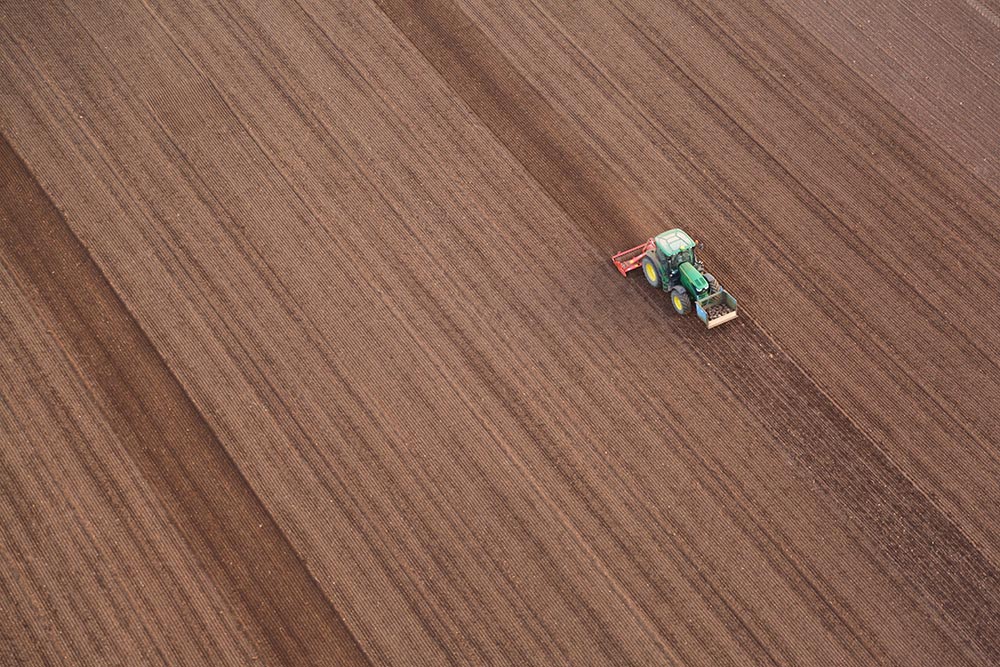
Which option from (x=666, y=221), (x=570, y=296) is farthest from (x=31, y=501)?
(x=666, y=221)

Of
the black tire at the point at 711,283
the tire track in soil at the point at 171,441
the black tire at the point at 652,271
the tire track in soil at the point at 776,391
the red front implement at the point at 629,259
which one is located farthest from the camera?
the red front implement at the point at 629,259

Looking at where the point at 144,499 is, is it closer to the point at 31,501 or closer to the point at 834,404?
the point at 31,501

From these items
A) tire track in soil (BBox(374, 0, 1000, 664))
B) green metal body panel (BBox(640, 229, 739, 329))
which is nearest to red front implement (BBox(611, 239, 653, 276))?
green metal body panel (BBox(640, 229, 739, 329))

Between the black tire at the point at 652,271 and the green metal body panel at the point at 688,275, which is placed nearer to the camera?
the green metal body panel at the point at 688,275

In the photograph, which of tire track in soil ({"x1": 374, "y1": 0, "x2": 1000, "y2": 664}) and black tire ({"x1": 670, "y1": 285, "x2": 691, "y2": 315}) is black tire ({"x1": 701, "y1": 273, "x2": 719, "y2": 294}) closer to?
black tire ({"x1": 670, "y1": 285, "x2": 691, "y2": 315})

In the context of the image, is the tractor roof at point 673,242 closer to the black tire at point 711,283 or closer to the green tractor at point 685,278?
the green tractor at point 685,278

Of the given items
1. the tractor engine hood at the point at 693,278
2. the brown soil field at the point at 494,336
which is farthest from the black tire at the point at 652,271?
the tractor engine hood at the point at 693,278

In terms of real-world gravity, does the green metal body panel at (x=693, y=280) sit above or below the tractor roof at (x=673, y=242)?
below

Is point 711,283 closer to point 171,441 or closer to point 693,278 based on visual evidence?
point 693,278
